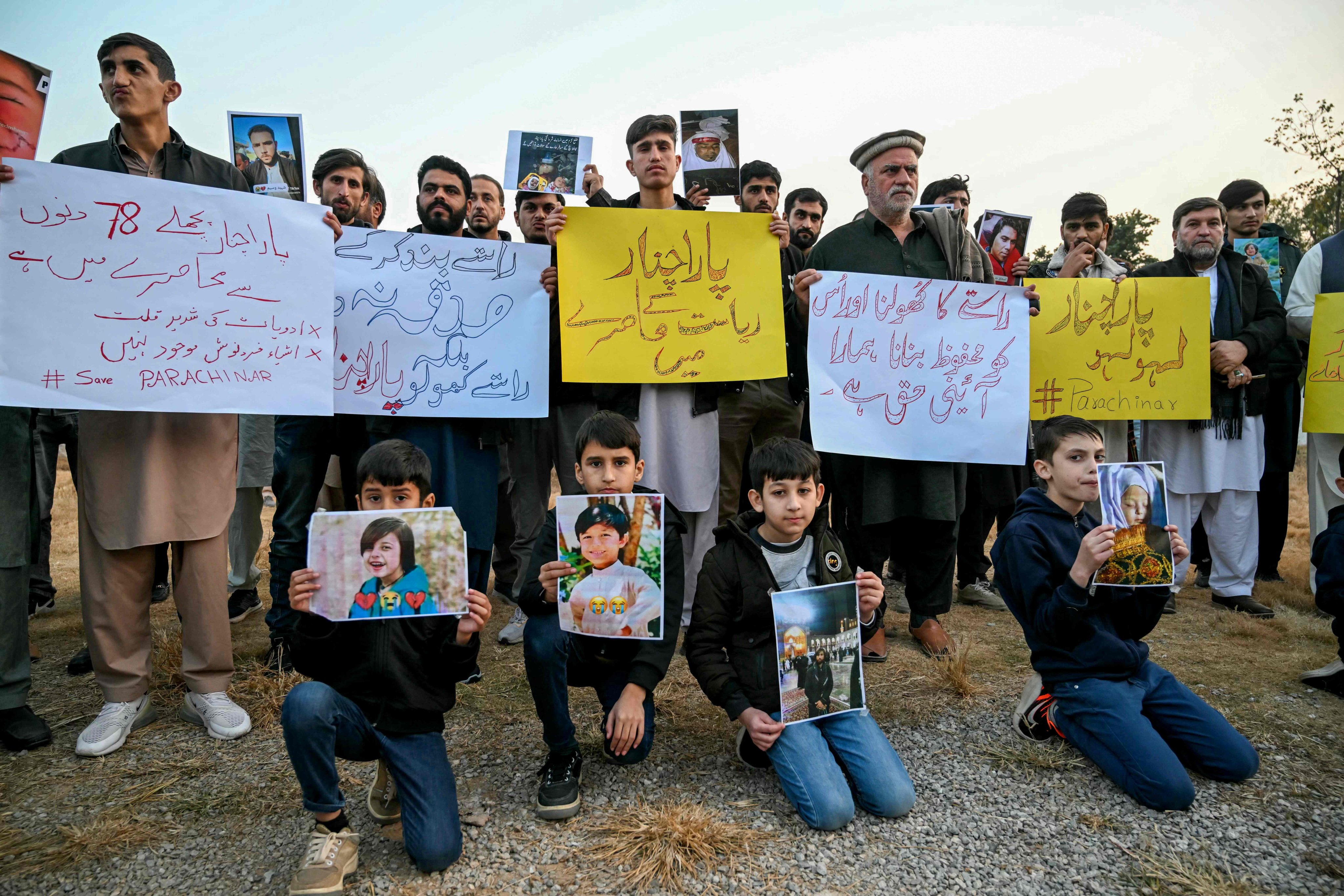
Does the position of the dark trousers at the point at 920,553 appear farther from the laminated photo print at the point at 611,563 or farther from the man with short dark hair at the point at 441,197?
the man with short dark hair at the point at 441,197

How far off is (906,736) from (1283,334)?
376 centimetres

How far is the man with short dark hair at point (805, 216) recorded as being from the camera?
19.5 feet

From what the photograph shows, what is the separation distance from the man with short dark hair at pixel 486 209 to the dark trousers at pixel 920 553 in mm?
2904

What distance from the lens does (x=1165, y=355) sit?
4.79 metres

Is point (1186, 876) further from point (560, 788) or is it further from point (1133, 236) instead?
point (1133, 236)

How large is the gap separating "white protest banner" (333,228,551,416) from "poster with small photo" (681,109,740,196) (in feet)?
2.81

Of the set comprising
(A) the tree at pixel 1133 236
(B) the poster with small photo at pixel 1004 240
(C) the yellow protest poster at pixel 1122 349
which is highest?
(A) the tree at pixel 1133 236

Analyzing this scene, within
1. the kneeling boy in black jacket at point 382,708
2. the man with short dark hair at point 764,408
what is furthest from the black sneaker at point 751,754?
the man with short dark hair at point 764,408

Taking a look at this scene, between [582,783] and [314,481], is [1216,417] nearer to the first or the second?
[582,783]

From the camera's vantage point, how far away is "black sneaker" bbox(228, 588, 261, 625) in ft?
16.5

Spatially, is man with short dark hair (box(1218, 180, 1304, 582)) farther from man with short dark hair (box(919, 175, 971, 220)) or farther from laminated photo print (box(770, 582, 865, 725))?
laminated photo print (box(770, 582, 865, 725))

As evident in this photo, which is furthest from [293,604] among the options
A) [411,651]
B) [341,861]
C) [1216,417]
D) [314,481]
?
[1216,417]

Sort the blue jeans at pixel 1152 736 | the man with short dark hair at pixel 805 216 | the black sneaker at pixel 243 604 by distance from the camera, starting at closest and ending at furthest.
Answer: the blue jeans at pixel 1152 736 < the black sneaker at pixel 243 604 < the man with short dark hair at pixel 805 216

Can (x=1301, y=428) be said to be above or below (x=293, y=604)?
above
